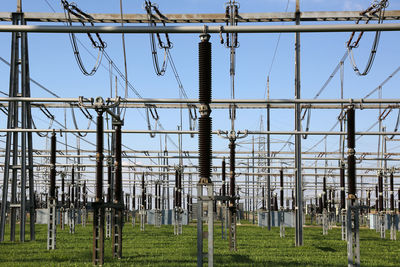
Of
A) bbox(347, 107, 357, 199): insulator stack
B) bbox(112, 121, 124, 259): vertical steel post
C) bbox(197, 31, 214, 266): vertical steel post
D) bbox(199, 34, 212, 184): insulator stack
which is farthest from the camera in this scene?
bbox(112, 121, 124, 259): vertical steel post

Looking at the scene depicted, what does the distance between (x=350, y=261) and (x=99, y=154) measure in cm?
559

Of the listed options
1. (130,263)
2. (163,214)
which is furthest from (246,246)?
(163,214)

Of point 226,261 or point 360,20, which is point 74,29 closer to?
point 226,261

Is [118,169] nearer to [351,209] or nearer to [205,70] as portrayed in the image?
[351,209]

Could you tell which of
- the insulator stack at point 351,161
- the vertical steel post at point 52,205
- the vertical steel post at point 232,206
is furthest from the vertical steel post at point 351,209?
the vertical steel post at point 52,205

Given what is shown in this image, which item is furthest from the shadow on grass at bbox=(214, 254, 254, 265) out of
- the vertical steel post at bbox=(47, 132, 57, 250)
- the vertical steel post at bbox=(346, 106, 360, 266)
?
the vertical steel post at bbox=(47, 132, 57, 250)

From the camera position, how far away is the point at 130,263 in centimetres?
1213

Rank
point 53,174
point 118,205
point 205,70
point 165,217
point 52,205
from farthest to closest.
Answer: point 165,217
point 53,174
point 52,205
point 118,205
point 205,70

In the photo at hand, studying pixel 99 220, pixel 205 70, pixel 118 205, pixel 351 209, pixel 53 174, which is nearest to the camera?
pixel 205 70

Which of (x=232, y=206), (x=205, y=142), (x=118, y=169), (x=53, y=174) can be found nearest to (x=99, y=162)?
(x=118, y=169)

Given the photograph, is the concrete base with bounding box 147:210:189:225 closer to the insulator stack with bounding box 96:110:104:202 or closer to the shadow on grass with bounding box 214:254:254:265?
the shadow on grass with bounding box 214:254:254:265

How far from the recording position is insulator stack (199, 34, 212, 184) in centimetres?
787

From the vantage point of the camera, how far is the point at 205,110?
7938 millimetres

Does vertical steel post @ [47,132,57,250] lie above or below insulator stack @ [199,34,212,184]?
below
